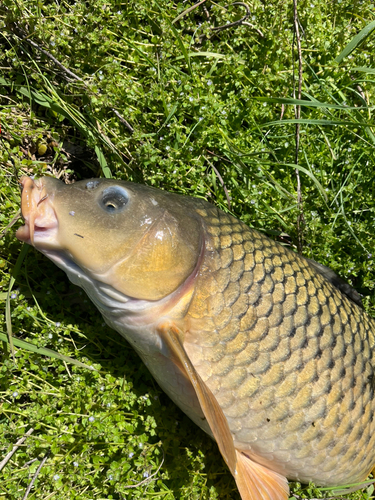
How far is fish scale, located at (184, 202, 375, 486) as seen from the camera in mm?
1775

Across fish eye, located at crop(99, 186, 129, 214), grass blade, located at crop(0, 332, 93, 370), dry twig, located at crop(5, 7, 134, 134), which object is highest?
dry twig, located at crop(5, 7, 134, 134)

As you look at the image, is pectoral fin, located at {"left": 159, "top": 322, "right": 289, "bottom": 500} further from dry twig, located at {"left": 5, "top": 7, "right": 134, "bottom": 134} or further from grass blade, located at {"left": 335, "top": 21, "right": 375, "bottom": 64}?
grass blade, located at {"left": 335, "top": 21, "right": 375, "bottom": 64}

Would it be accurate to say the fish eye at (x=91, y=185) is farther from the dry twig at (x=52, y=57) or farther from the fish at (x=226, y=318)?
the dry twig at (x=52, y=57)

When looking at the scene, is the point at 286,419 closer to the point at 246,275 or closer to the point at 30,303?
the point at 246,275

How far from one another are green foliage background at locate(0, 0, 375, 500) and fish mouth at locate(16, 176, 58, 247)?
59cm

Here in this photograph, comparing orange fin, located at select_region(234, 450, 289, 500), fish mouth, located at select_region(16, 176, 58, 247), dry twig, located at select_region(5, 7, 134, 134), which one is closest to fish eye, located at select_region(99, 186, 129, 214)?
fish mouth, located at select_region(16, 176, 58, 247)

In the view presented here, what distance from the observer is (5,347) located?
2.15m

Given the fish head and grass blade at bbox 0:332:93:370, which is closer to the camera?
the fish head

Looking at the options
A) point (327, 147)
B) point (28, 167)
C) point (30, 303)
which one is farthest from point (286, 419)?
point (28, 167)

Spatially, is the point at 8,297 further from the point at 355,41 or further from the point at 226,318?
the point at 355,41

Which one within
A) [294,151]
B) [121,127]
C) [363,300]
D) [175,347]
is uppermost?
[294,151]

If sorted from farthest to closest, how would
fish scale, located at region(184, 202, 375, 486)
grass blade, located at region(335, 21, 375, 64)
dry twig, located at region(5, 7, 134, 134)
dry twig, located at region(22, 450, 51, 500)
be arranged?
grass blade, located at region(335, 21, 375, 64) → dry twig, located at region(5, 7, 134, 134) → dry twig, located at region(22, 450, 51, 500) → fish scale, located at region(184, 202, 375, 486)

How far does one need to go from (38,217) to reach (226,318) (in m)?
0.80

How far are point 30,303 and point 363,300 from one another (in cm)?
181
